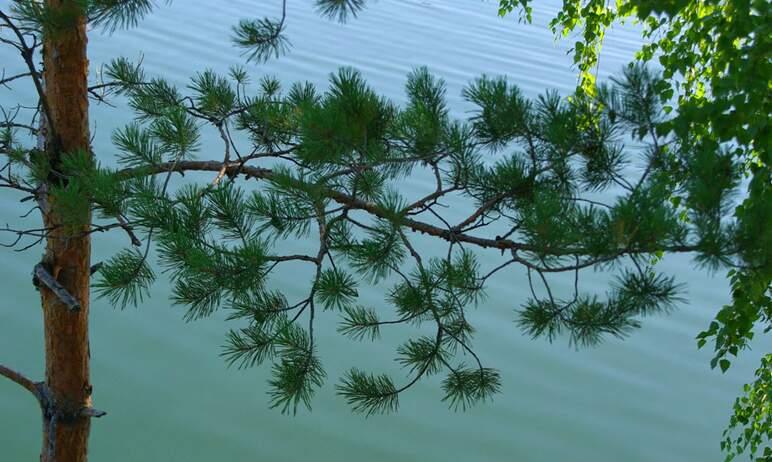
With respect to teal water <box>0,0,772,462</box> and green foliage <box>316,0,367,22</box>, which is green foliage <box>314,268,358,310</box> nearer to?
green foliage <box>316,0,367,22</box>

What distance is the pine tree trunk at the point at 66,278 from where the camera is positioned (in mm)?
1885

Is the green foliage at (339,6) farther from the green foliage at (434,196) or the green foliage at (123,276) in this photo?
the green foliage at (123,276)

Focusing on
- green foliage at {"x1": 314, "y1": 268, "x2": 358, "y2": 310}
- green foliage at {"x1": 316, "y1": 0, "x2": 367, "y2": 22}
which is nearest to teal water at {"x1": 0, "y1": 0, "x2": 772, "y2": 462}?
green foliage at {"x1": 314, "y1": 268, "x2": 358, "y2": 310}

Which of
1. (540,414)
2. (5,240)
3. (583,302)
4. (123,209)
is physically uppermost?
(5,240)

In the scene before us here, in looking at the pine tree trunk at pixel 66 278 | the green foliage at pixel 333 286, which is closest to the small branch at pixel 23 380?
the pine tree trunk at pixel 66 278

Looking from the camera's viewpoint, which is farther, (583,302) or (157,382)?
(157,382)

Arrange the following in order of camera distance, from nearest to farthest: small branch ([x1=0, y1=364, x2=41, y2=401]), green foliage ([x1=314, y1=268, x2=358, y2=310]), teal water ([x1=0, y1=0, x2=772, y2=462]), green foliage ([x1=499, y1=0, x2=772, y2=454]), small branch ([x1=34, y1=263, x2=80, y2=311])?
1. green foliage ([x1=499, y1=0, x2=772, y2=454])
2. green foliage ([x1=314, y1=268, x2=358, y2=310])
3. small branch ([x1=34, y1=263, x2=80, y2=311])
4. small branch ([x1=0, y1=364, x2=41, y2=401])
5. teal water ([x1=0, y1=0, x2=772, y2=462])

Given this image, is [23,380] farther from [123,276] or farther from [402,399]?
[402,399]

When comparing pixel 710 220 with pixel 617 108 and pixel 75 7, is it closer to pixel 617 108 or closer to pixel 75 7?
pixel 617 108

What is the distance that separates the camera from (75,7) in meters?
1.62

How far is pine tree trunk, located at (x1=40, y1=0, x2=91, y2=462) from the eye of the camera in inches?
74.2

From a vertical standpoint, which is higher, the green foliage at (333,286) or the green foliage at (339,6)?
the green foliage at (339,6)

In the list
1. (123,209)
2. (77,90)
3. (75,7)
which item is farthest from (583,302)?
(77,90)

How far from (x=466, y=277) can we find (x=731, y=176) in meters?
0.44
